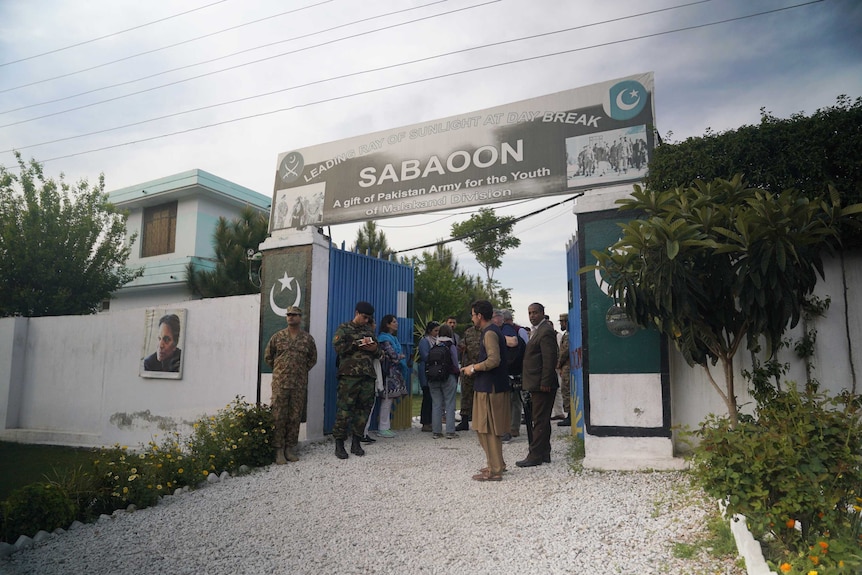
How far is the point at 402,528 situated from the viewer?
446 centimetres

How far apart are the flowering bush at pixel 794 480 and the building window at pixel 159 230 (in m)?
19.0

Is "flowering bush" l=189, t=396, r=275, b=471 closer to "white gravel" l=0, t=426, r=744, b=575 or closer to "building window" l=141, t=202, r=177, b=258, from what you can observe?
"white gravel" l=0, t=426, r=744, b=575

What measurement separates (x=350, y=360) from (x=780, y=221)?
4.83m

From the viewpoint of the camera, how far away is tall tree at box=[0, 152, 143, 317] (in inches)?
528

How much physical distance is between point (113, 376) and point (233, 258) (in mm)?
5606

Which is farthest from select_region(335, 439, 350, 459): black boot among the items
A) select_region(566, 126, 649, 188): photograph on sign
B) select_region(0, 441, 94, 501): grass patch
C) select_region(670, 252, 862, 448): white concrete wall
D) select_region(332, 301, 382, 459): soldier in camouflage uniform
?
select_region(670, 252, 862, 448): white concrete wall

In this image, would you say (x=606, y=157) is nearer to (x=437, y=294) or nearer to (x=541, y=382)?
(x=541, y=382)

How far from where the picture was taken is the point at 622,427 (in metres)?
5.86

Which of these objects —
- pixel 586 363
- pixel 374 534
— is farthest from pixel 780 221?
pixel 374 534

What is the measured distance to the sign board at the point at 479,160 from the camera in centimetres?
663

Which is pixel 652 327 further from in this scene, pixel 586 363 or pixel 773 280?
pixel 773 280

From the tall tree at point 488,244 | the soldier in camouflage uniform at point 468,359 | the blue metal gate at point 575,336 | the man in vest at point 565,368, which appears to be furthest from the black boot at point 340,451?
the tall tree at point 488,244

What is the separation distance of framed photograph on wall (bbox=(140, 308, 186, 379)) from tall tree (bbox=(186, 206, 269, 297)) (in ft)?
17.8

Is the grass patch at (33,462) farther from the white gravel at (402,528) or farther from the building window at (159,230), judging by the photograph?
the building window at (159,230)
